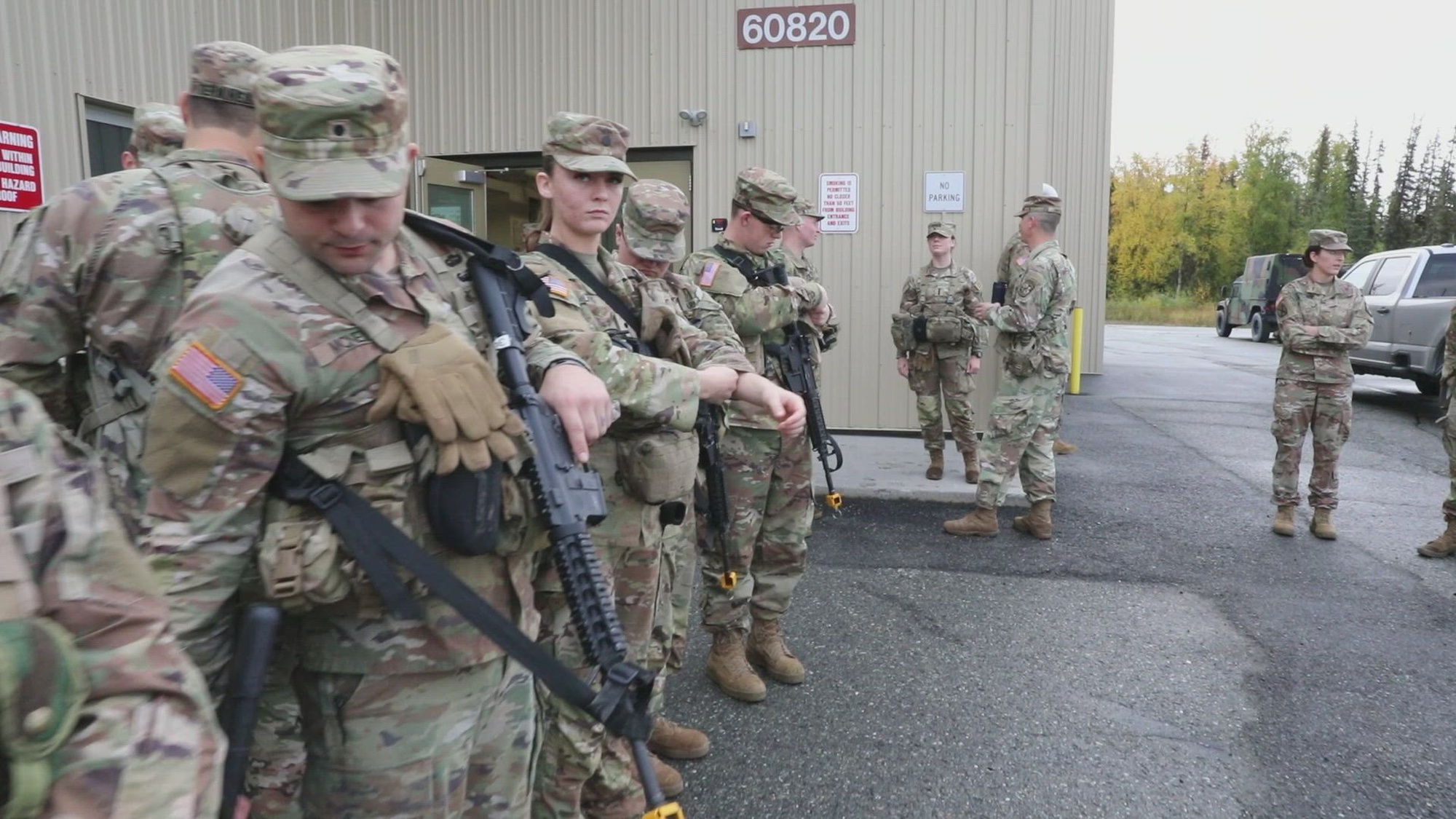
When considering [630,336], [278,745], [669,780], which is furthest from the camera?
[669,780]

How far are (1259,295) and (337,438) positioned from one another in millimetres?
30047

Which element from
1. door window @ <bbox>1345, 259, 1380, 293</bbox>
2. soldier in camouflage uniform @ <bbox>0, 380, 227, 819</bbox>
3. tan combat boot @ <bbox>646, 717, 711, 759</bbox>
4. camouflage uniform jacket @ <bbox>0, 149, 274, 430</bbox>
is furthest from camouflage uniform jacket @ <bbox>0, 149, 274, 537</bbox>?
door window @ <bbox>1345, 259, 1380, 293</bbox>

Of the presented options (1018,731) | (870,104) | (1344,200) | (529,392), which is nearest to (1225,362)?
(870,104)

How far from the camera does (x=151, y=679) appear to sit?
0.90m

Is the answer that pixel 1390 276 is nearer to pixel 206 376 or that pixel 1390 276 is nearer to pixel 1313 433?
pixel 1313 433

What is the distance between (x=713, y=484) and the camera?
318 cm

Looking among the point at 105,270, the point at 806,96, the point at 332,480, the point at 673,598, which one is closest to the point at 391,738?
the point at 332,480

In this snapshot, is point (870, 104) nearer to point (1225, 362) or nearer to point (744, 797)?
point (744, 797)

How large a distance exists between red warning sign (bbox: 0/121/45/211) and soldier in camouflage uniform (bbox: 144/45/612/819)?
4968mm

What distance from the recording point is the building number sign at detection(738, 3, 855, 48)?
7945mm

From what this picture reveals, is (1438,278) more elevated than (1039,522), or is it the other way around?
(1438,278)

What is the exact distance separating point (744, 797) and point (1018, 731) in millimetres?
1070

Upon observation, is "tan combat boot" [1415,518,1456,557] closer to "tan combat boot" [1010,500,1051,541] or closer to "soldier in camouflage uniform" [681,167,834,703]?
"tan combat boot" [1010,500,1051,541]

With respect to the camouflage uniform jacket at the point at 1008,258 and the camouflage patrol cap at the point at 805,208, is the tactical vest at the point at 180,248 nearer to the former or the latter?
the camouflage patrol cap at the point at 805,208
